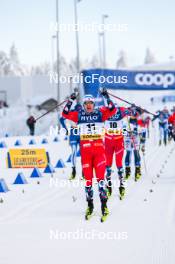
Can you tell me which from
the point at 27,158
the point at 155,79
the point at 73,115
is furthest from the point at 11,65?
the point at 73,115

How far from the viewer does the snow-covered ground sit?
662 centimetres

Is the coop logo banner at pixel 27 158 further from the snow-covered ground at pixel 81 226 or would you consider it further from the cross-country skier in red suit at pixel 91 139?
the cross-country skier in red suit at pixel 91 139

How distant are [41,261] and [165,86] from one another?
2838cm

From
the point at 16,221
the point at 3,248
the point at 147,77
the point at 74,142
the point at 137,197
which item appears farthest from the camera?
the point at 147,77

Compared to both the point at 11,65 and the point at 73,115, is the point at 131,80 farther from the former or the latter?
the point at 11,65

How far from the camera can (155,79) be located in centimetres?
3341

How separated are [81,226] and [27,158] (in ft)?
27.6

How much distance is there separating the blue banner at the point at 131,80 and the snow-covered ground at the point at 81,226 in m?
17.8

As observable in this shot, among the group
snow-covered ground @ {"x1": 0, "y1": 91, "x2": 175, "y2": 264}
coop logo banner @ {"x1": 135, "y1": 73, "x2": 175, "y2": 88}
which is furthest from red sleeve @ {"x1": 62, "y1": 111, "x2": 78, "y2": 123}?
coop logo banner @ {"x1": 135, "y1": 73, "x2": 175, "y2": 88}

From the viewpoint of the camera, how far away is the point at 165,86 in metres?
33.7

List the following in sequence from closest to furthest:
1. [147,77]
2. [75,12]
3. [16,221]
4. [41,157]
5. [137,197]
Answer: [16,221], [137,197], [41,157], [147,77], [75,12]

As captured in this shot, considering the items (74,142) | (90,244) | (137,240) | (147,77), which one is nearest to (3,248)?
(90,244)

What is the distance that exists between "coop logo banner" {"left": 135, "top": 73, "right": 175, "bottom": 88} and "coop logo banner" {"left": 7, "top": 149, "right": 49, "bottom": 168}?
692 inches

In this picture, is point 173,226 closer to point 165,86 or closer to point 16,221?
point 16,221
